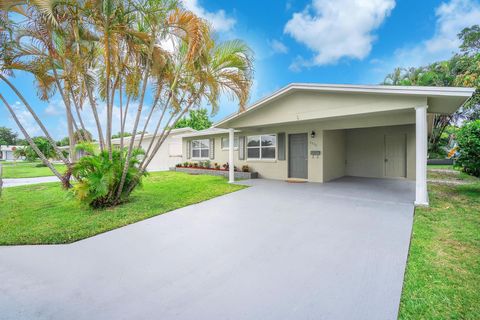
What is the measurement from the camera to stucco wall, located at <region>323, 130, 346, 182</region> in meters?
9.57

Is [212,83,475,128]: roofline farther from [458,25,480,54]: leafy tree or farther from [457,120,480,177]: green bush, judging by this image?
[458,25,480,54]: leafy tree

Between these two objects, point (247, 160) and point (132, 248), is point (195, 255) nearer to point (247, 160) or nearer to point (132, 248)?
point (132, 248)

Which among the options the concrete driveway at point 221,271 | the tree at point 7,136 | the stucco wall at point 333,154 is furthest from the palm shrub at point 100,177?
the tree at point 7,136

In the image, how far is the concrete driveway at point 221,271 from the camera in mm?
2092

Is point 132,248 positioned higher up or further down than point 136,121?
further down

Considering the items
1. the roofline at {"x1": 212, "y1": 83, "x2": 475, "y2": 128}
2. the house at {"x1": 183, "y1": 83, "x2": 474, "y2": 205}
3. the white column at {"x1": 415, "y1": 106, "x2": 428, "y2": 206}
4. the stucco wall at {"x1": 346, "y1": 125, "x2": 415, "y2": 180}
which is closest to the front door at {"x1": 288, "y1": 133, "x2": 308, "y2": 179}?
the house at {"x1": 183, "y1": 83, "x2": 474, "y2": 205}

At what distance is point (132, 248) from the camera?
346cm

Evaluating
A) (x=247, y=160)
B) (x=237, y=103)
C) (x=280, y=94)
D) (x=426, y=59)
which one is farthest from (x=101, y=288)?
(x=426, y=59)

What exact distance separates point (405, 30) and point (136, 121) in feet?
66.7

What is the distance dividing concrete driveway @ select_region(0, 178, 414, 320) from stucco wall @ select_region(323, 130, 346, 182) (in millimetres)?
4971

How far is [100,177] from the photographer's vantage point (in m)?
5.34

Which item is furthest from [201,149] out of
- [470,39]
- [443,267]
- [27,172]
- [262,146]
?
[470,39]

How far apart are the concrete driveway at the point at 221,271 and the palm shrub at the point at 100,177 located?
1603mm

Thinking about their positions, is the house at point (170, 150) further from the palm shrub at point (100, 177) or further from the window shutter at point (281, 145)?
the palm shrub at point (100, 177)
